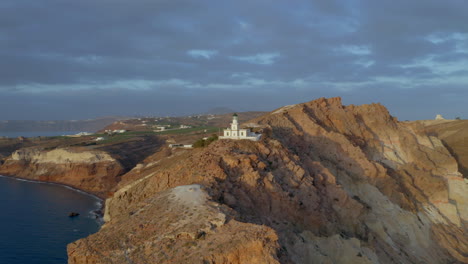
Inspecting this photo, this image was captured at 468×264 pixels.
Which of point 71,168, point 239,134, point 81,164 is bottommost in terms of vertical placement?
point 71,168

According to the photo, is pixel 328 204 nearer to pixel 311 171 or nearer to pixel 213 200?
pixel 311 171

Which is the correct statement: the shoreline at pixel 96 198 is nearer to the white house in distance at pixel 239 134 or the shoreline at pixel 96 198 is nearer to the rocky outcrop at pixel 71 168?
the rocky outcrop at pixel 71 168

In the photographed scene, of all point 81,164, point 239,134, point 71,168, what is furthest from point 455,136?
point 71,168

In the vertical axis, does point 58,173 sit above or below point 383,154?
below

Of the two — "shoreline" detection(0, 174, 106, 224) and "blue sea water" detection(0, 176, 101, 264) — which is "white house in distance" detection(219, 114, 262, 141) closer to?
"blue sea water" detection(0, 176, 101, 264)

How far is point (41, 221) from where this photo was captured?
118 ft

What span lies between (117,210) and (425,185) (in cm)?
2964

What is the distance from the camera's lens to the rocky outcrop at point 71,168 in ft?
182

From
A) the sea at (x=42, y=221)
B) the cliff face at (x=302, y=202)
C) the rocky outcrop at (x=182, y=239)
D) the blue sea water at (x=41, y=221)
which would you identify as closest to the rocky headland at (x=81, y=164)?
the sea at (x=42, y=221)

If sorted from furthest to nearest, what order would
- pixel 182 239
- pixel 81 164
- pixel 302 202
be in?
pixel 81 164 < pixel 302 202 < pixel 182 239

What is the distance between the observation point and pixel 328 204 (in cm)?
2239

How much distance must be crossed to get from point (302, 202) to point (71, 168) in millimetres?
50543

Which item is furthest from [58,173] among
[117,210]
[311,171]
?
[311,171]

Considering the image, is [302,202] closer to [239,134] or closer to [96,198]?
[239,134]
